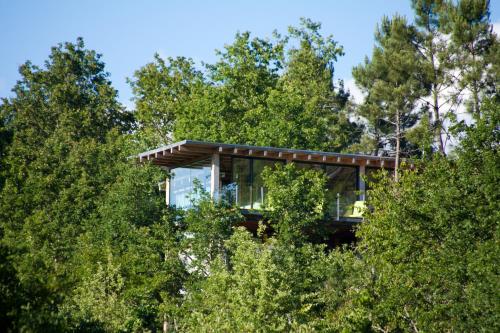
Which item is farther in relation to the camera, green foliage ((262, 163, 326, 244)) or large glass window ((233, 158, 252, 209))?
large glass window ((233, 158, 252, 209))

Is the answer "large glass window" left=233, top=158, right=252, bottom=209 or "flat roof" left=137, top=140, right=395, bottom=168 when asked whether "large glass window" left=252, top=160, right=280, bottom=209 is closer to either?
"large glass window" left=233, top=158, right=252, bottom=209

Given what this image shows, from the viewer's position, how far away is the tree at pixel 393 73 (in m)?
57.2

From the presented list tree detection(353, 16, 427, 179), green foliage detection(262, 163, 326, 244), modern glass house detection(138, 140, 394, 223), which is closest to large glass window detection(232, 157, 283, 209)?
modern glass house detection(138, 140, 394, 223)

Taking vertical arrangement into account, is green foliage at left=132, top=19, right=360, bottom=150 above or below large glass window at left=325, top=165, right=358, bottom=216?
above

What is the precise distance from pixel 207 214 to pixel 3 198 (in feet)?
48.8

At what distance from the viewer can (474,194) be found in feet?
90.6

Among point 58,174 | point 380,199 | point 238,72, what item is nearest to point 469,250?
point 380,199

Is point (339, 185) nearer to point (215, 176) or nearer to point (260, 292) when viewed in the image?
point (215, 176)

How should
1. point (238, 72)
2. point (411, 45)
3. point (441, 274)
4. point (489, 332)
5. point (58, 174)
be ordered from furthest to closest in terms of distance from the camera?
point (238, 72), point (411, 45), point (58, 174), point (441, 274), point (489, 332)

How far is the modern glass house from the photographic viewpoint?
1626 inches

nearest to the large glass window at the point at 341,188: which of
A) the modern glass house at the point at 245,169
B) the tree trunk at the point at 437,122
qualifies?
the modern glass house at the point at 245,169

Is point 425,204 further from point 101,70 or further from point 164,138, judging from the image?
point 101,70

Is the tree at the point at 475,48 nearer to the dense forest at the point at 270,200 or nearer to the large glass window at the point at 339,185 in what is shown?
the dense forest at the point at 270,200

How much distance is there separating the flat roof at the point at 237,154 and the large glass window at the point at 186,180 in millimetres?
324
